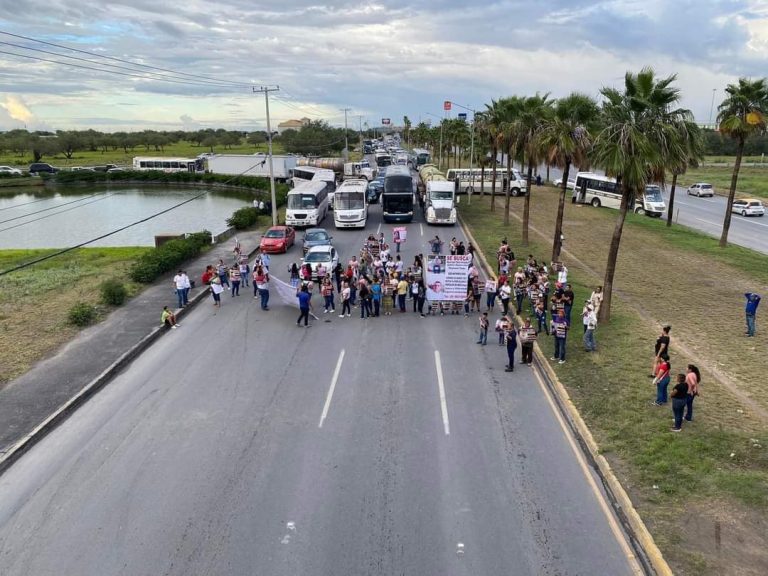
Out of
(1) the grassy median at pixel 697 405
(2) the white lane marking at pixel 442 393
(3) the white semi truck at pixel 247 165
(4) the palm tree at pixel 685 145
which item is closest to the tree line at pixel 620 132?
(4) the palm tree at pixel 685 145

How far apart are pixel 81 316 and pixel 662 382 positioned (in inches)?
703

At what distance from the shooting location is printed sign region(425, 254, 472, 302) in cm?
2000

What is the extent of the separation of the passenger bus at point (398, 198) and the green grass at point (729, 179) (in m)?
27.1

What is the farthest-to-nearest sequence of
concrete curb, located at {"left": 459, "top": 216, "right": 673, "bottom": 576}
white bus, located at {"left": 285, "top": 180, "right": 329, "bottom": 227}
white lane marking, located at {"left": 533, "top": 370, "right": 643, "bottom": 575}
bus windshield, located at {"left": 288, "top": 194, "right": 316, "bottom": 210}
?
bus windshield, located at {"left": 288, "top": 194, "right": 316, "bottom": 210} < white bus, located at {"left": 285, "top": 180, "right": 329, "bottom": 227} < white lane marking, located at {"left": 533, "top": 370, "right": 643, "bottom": 575} < concrete curb, located at {"left": 459, "top": 216, "right": 673, "bottom": 576}

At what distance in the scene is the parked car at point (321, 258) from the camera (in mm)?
25219

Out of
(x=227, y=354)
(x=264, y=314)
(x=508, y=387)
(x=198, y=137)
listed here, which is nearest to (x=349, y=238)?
(x=264, y=314)

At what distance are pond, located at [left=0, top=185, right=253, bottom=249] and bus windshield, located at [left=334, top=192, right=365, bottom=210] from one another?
8.76 m

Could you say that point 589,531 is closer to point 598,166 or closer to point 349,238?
point 598,166

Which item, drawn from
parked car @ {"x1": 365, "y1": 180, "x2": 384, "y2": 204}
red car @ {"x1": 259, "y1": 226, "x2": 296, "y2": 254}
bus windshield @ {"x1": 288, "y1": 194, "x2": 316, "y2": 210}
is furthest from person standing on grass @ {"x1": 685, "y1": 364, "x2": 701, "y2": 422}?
parked car @ {"x1": 365, "y1": 180, "x2": 384, "y2": 204}

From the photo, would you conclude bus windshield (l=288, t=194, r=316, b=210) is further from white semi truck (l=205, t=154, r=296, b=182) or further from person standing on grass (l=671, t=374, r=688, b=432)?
white semi truck (l=205, t=154, r=296, b=182)

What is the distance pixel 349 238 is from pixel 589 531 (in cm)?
2821

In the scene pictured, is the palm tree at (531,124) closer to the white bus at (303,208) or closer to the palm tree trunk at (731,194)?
the palm tree trunk at (731,194)

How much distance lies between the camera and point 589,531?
9.09 m

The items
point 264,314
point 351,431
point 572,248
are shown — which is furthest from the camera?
point 572,248
